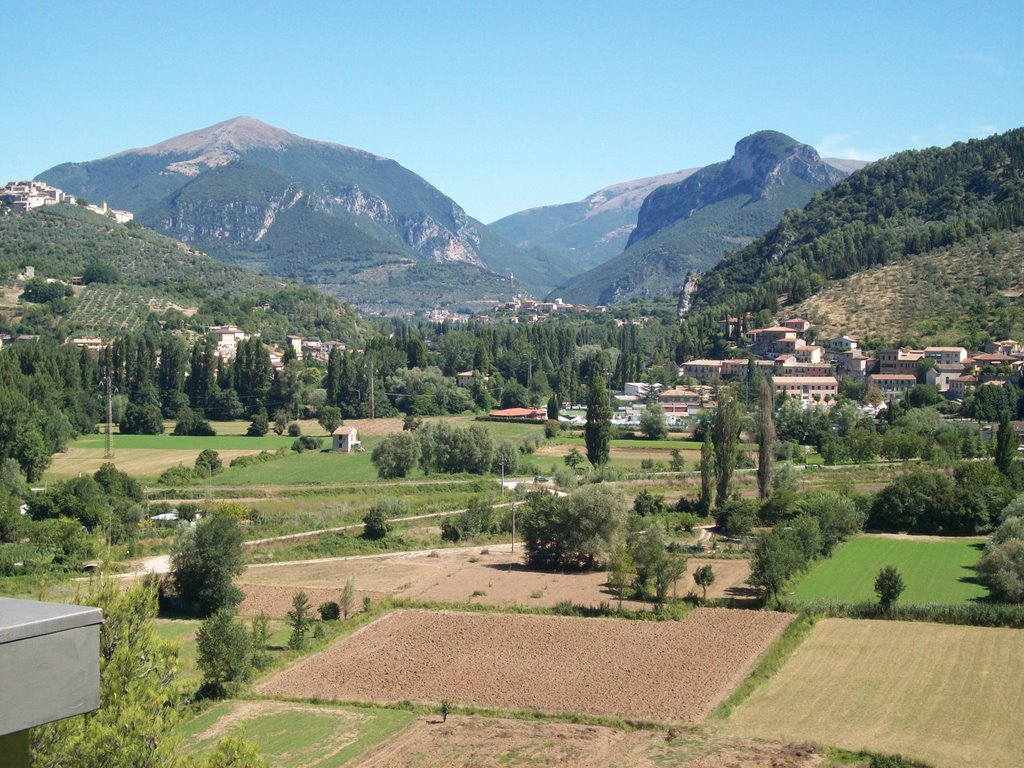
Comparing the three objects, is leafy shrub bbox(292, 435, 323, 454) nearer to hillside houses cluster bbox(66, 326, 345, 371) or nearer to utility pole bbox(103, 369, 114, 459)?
utility pole bbox(103, 369, 114, 459)

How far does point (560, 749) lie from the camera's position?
2089 cm

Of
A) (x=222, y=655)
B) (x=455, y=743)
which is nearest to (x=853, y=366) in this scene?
(x=222, y=655)

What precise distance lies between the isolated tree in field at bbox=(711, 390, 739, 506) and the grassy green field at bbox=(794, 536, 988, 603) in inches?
242

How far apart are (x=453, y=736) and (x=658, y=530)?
16.4 metres

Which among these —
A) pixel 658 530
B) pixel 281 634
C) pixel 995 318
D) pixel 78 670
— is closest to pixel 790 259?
pixel 995 318

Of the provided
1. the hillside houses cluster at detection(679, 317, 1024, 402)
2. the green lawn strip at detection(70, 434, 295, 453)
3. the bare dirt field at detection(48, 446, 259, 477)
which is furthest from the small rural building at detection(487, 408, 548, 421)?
the bare dirt field at detection(48, 446, 259, 477)

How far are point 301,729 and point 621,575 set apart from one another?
45.2 feet

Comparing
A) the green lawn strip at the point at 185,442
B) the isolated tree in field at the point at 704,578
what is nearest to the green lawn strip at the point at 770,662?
the isolated tree in field at the point at 704,578

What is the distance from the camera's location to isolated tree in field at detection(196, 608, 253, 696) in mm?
24594

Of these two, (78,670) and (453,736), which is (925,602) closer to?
(453,736)

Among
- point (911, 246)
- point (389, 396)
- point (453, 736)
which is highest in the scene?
point (911, 246)

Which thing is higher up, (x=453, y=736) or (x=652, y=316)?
Answer: (x=652, y=316)

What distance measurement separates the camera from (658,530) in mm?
36844

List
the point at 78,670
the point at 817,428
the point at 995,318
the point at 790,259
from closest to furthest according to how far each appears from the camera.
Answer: the point at 78,670 → the point at 817,428 → the point at 995,318 → the point at 790,259
